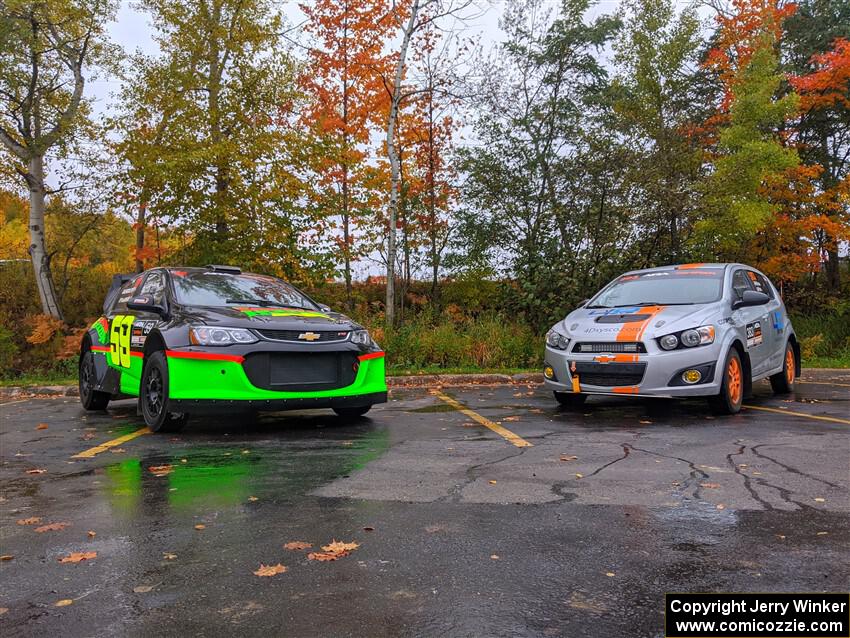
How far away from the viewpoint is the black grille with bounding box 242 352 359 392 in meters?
6.88

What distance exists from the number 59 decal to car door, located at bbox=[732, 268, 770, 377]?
6801 mm

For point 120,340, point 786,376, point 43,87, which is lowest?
point 786,376

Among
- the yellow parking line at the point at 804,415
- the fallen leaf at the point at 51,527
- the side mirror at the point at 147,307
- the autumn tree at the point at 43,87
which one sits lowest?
the yellow parking line at the point at 804,415

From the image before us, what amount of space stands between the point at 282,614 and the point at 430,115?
62.7ft

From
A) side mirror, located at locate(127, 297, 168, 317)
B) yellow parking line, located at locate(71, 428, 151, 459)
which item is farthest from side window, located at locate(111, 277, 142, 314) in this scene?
yellow parking line, located at locate(71, 428, 151, 459)

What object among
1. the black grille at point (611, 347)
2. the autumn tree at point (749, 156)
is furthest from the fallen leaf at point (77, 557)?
the autumn tree at point (749, 156)

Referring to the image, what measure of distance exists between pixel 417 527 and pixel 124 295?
6533 mm

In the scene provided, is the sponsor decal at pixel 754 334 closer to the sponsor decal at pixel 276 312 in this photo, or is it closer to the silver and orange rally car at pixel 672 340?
the silver and orange rally car at pixel 672 340

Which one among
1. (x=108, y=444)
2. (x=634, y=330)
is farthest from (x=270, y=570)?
(x=634, y=330)

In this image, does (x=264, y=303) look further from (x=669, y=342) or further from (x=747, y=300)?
(x=747, y=300)

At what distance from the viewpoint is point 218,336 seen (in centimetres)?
691

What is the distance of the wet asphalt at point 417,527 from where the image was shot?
112 inches

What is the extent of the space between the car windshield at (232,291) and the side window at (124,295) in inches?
38.5

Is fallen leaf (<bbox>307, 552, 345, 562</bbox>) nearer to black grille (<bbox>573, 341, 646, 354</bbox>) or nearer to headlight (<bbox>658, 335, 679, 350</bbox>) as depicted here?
black grille (<bbox>573, 341, 646, 354</bbox>)
